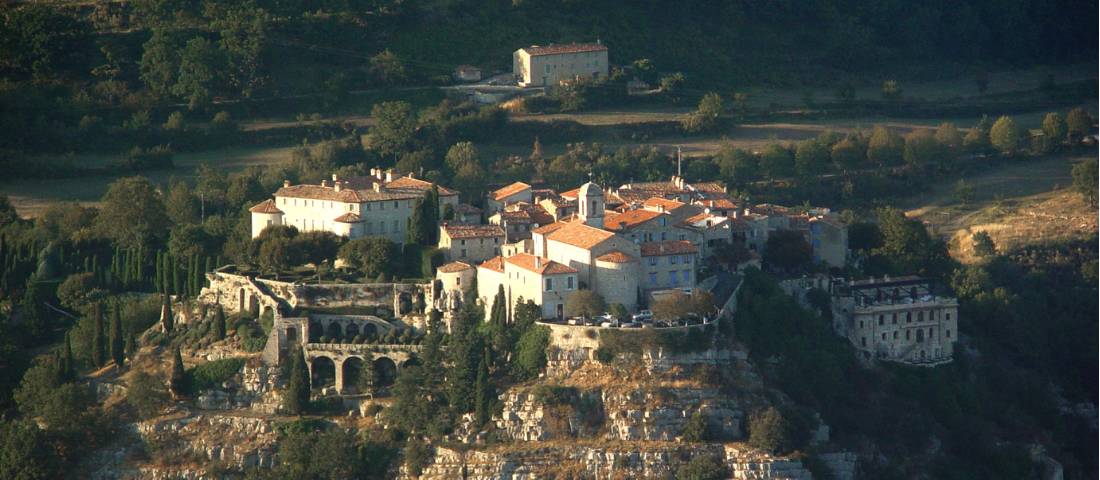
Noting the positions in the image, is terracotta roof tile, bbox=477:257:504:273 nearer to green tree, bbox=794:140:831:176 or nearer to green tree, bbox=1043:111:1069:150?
green tree, bbox=794:140:831:176

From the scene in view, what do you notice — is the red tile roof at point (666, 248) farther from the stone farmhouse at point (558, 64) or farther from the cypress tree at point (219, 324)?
the stone farmhouse at point (558, 64)

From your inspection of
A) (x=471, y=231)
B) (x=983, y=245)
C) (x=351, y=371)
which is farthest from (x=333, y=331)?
(x=983, y=245)

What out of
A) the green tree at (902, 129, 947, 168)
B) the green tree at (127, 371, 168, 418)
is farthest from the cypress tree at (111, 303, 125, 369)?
the green tree at (902, 129, 947, 168)

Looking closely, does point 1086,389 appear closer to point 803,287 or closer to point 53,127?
point 803,287

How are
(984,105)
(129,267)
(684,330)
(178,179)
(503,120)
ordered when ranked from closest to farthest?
1. (684,330)
2. (129,267)
3. (178,179)
4. (503,120)
5. (984,105)

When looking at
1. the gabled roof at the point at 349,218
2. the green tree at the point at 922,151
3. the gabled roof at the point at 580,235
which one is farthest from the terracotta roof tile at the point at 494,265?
the green tree at the point at 922,151

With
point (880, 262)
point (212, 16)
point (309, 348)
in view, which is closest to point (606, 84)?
point (212, 16)
